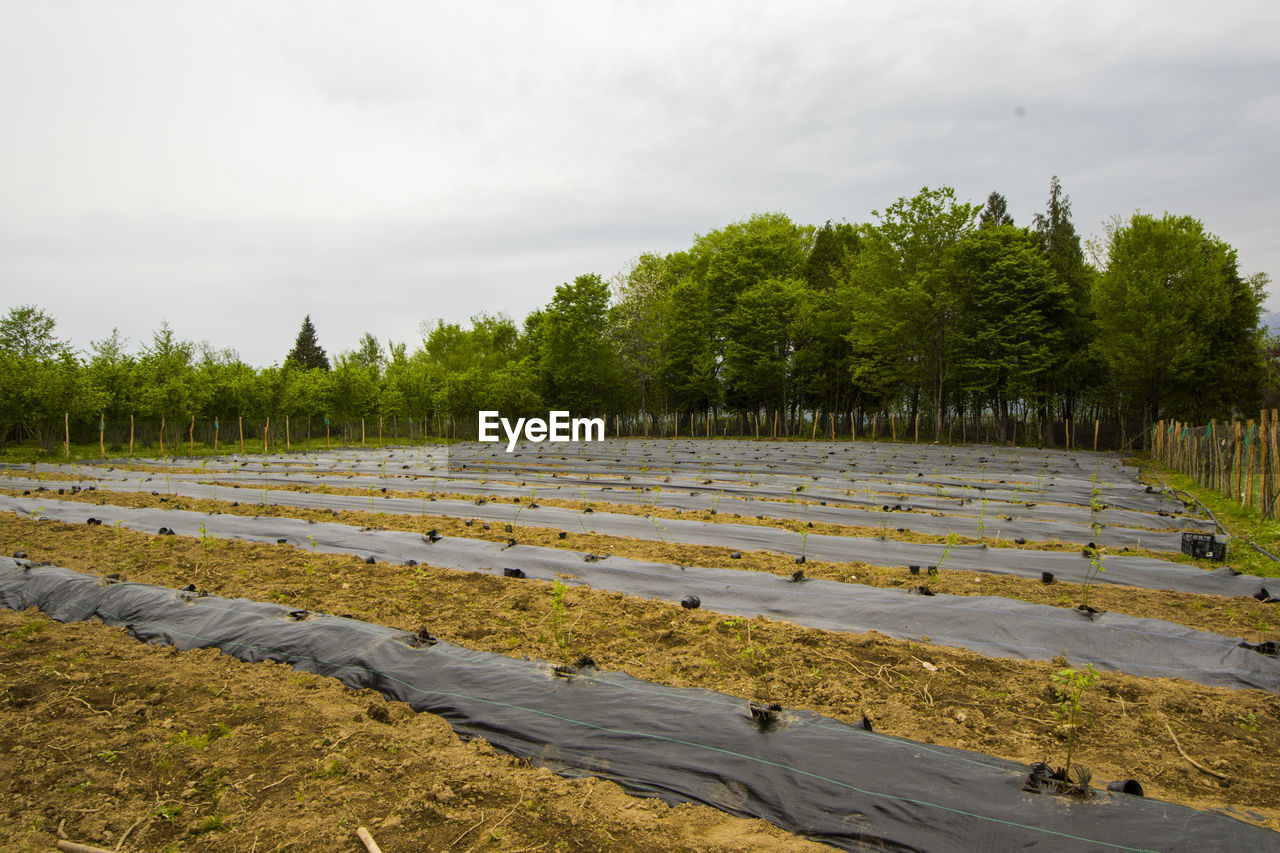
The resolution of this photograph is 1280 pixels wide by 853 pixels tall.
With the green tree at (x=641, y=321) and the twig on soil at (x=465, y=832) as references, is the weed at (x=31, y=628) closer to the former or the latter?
the twig on soil at (x=465, y=832)

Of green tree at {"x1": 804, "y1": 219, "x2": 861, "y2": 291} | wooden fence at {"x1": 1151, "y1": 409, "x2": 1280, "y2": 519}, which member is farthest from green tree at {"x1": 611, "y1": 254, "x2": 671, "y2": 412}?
wooden fence at {"x1": 1151, "y1": 409, "x2": 1280, "y2": 519}

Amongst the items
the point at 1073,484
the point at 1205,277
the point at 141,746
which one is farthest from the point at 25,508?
the point at 1205,277

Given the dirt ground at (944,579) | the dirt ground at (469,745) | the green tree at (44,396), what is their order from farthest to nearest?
1. the green tree at (44,396)
2. the dirt ground at (944,579)
3. the dirt ground at (469,745)

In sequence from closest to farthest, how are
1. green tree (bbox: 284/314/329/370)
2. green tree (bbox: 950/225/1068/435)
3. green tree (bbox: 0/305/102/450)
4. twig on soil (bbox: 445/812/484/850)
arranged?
1. twig on soil (bbox: 445/812/484/850)
2. green tree (bbox: 0/305/102/450)
3. green tree (bbox: 950/225/1068/435)
4. green tree (bbox: 284/314/329/370)

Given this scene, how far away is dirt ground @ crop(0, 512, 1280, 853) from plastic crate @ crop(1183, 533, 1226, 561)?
392 centimetres

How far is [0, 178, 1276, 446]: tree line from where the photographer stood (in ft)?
74.7

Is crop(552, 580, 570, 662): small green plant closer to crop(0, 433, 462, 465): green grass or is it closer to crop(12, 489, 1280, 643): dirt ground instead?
crop(12, 489, 1280, 643): dirt ground

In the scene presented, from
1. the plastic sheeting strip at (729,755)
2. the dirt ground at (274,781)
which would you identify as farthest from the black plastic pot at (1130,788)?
the dirt ground at (274,781)

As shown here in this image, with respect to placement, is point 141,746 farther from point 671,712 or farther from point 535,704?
point 671,712

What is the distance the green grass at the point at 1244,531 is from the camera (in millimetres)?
6410

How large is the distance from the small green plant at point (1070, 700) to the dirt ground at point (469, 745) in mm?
52

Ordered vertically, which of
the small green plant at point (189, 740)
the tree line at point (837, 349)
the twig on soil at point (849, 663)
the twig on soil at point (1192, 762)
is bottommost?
the small green plant at point (189, 740)

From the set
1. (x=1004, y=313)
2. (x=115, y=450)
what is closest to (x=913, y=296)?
(x=1004, y=313)

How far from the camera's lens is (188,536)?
705 centimetres
